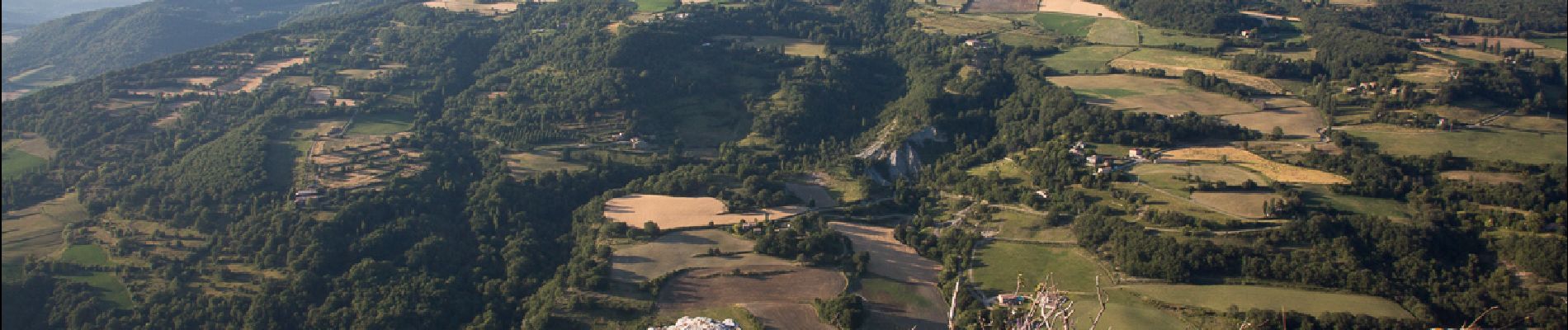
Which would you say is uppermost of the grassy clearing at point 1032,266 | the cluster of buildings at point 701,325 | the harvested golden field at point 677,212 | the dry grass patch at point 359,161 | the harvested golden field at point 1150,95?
the cluster of buildings at point 701,325

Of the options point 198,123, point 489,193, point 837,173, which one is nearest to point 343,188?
point 489,193

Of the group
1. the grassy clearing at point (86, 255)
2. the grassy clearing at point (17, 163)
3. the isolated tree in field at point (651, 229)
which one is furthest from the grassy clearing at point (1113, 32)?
the grassy clearing at point (17, 163)

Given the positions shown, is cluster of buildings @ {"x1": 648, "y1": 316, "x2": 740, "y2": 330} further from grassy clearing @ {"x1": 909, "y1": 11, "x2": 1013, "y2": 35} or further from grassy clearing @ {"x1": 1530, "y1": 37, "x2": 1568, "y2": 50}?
grassy clearing @ {"x1": 1530, "y1": 37, "x2": 1568, "y2": 50}

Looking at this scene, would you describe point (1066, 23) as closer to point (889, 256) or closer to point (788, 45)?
point (788, 45)

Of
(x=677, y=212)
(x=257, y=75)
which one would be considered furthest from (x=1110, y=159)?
(x=257, y=75)

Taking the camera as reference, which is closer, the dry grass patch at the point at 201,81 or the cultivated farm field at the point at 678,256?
the cultivated farm field at the point at 678,256

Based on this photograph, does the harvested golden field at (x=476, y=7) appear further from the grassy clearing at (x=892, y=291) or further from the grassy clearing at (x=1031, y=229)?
the grassy clearing at (x=892, y=291)
